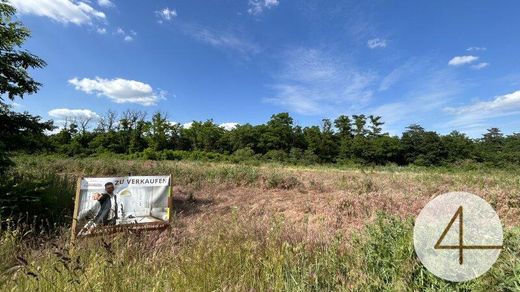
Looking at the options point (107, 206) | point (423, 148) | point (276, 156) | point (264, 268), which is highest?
point (423, 148)

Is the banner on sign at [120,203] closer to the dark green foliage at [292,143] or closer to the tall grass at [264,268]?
the tall grass at [264,268]

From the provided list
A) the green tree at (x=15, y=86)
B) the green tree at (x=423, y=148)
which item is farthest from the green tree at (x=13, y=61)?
the green tree at (x=423, y=148)

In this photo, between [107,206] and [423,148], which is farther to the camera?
[423,148]

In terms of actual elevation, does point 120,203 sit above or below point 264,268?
above

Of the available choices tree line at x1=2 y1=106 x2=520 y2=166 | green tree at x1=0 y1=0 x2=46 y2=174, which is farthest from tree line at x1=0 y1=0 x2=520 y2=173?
green tree at x1=0 y1=0 x2=46 y2=174

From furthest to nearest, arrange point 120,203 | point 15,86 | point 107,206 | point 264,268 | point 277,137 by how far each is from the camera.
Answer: point 277,137
point 15,86
point 120,203
point 107,206
point 264,268

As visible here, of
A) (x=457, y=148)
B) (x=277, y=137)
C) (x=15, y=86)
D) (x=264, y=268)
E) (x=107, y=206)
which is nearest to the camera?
(x=264, y=268)

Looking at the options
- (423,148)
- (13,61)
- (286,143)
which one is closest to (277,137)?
(286,143)

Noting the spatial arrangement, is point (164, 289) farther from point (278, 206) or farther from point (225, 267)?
point (278, 206)

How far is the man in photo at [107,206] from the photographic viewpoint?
16.7 feet

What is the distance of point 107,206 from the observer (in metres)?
5.26

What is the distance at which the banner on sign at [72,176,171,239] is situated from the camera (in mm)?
5047

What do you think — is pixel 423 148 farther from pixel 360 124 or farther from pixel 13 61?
pixel 13 61

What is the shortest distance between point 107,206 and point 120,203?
21 cm
